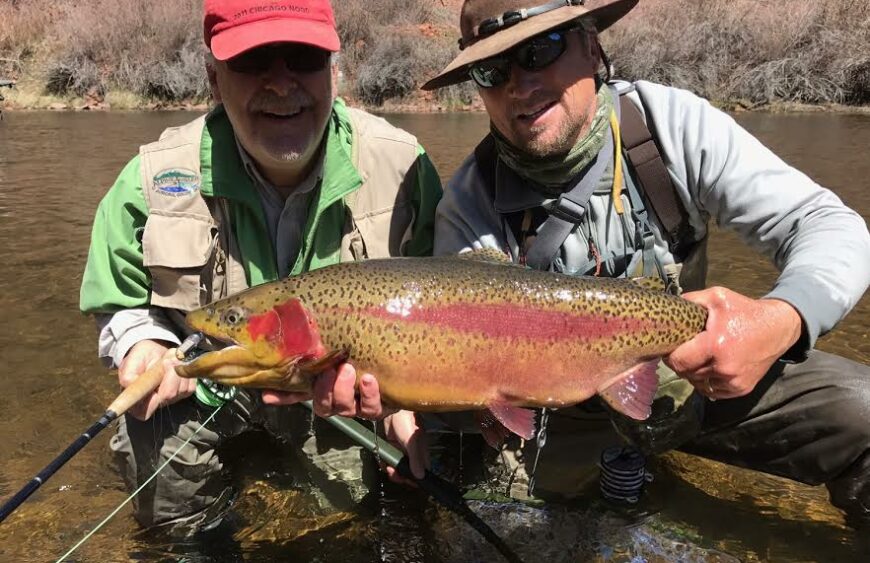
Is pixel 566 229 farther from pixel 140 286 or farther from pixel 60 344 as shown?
pixel 60 344

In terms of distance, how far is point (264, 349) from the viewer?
231cm

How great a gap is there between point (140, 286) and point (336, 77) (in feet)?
4.22

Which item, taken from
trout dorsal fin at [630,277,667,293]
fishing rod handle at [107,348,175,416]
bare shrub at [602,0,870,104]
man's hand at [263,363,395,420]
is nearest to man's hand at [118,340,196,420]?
fishing rod handle at [107,348,175,416]

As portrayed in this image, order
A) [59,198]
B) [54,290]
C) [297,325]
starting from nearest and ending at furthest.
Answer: [297,325]
[54,290]
[59,198]

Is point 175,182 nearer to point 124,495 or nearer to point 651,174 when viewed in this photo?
point 124,495

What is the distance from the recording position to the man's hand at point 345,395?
2.38 meters

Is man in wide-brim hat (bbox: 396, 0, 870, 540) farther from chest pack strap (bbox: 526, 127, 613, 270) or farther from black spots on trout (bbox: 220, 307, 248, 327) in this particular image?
black spots on trout (bbox: 220, 307, 248, 327)

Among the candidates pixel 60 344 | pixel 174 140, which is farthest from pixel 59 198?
pixel 174 140

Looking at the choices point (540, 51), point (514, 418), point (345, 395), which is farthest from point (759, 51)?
point (345, 395)

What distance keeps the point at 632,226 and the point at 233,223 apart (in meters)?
1.67

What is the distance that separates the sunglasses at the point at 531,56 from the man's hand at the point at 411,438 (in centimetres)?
143

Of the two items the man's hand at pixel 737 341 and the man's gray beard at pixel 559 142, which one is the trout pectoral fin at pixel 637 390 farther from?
the man's gray beard at pixel 559 142

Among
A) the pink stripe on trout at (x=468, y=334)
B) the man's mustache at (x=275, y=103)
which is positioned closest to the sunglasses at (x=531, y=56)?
the man's mustache at (x=275, y=103)

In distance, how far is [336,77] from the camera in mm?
3375
